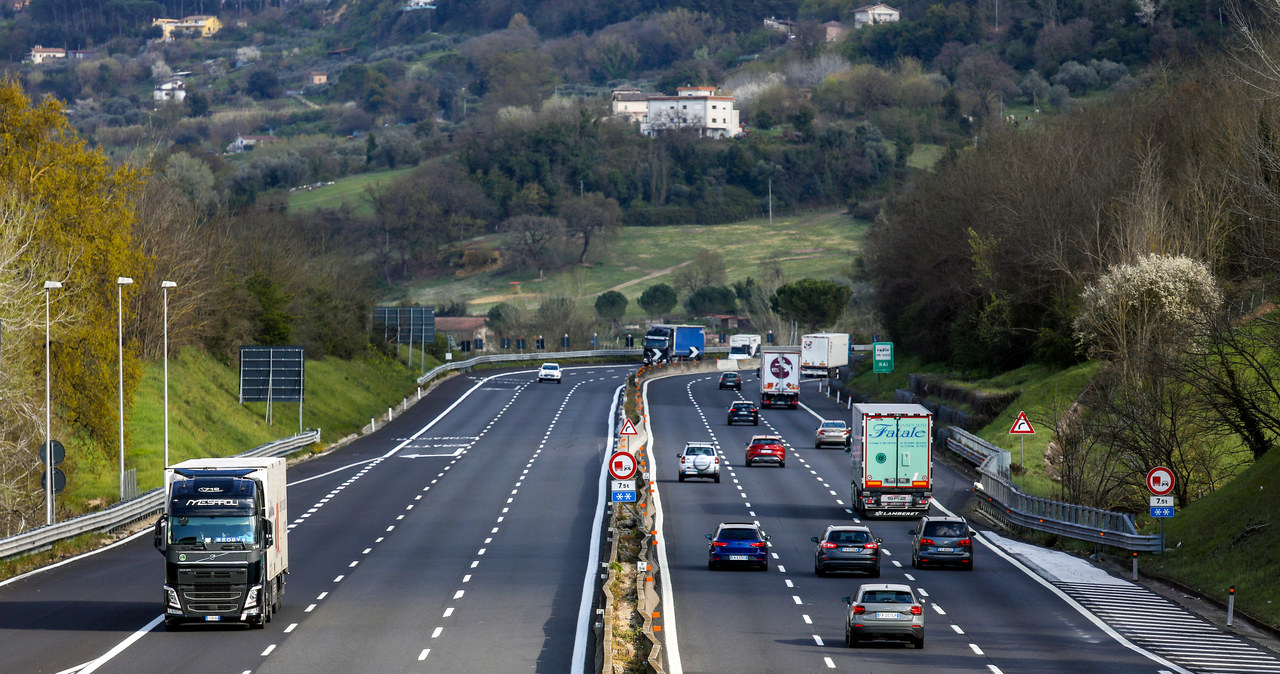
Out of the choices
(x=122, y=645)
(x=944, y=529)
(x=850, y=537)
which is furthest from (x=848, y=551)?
(x=122, y=645)

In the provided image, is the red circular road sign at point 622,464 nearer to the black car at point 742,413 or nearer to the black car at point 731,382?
the black car at point 742,413

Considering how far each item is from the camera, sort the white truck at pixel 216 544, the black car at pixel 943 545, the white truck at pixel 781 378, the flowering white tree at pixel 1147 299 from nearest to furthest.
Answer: the white truck at pixel 216 544
the black car at pixel 943 545
the flowering white tree at pixel 1147 299
the white truck at pixel 781 378

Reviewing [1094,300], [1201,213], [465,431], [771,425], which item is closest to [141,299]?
[465,431]

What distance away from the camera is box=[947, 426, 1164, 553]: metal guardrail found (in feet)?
120

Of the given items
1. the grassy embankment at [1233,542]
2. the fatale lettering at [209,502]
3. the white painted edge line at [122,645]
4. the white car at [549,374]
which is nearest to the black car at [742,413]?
the grassy embankment at [1233,542]

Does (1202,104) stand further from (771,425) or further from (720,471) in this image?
(720,471)

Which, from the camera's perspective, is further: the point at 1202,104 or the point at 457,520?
the point at 1202,104

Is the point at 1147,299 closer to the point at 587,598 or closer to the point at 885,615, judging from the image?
the point at 587,598

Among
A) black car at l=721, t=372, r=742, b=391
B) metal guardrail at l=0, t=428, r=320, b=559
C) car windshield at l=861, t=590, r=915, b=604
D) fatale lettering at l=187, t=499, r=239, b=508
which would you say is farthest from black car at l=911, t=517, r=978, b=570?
black car at l=721, t=372, r=742, b=391

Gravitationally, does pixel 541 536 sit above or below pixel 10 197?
below

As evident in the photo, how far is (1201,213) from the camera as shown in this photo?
2302 inches

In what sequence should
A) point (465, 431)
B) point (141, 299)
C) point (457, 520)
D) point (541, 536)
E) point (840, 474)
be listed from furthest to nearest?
1. point (465, 431)
2. point (141, 299)
3. point (840, 474)
4. point (457, 520)
5. point (541, 536)

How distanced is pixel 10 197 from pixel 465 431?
30229mm

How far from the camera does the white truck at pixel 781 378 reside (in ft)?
263
